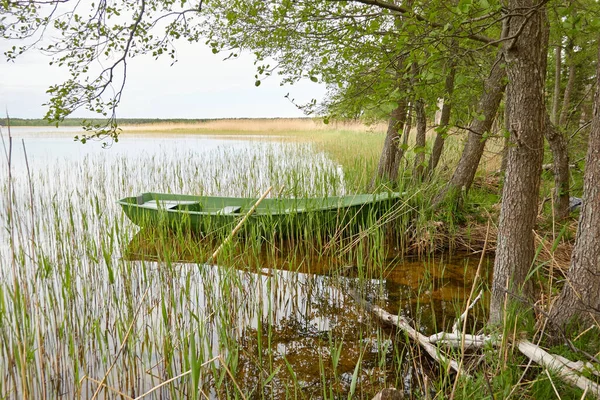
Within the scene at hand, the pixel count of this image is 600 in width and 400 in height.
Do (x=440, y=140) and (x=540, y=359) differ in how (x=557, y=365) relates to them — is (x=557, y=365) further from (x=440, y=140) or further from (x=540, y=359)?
(x=440, y=140)

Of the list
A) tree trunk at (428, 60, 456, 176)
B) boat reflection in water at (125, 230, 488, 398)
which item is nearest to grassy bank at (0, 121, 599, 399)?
boat reflection in water at (125, 230, 488, 398)

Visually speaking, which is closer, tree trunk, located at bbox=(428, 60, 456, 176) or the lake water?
the lake water

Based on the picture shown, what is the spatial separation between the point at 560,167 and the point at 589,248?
9.20 feet

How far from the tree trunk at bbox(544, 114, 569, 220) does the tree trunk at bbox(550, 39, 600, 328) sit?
250 centimetres

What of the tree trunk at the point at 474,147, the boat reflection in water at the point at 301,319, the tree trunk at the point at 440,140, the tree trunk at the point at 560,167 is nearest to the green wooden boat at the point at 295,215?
the boat reflection in water at the point at 301,319

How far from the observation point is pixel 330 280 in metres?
4.23

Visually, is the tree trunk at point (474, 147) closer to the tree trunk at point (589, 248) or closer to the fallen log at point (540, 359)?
the tree trunk at point (589, 248)

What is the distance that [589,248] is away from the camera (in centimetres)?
219

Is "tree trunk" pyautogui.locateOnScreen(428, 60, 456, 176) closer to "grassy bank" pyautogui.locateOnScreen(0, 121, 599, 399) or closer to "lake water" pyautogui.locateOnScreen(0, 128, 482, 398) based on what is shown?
"grassy bank" pyautogui.locateOnScreen(0, 121, 599, 399)

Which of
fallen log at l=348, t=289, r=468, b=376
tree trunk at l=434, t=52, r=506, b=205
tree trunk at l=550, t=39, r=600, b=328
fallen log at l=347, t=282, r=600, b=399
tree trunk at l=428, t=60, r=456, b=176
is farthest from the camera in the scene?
tree trunk at l=428, t=60, r=456, b=176

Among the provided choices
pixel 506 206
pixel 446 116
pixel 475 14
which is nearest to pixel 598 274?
pixel 506 206

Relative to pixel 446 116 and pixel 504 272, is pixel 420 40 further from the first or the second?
pixel 446 116

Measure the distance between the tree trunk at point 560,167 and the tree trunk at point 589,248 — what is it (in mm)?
2496

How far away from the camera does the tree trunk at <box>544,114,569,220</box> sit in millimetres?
4512
